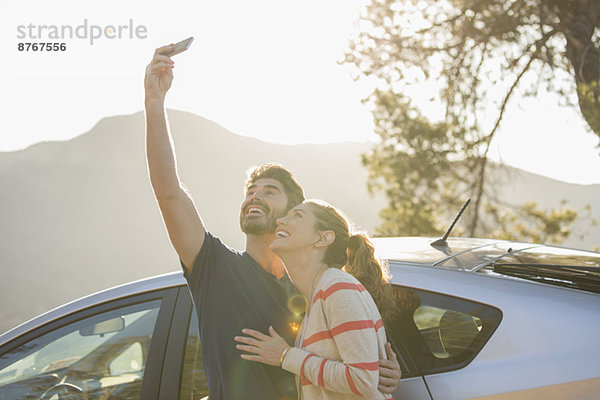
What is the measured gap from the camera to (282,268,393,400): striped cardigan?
1690 millimetres

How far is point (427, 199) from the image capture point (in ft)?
33.6

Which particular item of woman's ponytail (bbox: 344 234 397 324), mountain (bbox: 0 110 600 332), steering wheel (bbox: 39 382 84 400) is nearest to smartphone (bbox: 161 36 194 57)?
woman's ponytail (bbox: 344 234 397 324)

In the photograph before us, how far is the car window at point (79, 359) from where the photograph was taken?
104 inches

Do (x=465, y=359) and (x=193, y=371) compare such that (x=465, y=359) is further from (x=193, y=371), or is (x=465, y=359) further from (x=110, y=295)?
(x=110, y=295)

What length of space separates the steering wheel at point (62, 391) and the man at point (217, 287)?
0.89 metres

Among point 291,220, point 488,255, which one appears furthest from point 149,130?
point 488,255

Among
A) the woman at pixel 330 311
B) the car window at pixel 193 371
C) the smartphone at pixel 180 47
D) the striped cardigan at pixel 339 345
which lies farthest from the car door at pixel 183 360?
the smartphone at pixel 180 47

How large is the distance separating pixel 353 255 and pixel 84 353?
1459 millimetres

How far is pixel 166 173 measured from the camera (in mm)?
2172

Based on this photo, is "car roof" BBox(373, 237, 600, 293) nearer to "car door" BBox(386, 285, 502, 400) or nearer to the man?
"car door" BBox(386, 285, 502, 400)

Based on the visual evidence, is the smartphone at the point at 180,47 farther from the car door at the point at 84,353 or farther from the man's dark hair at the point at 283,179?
the car door at the point at 84,353

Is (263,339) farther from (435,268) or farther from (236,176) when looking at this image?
(236,176)

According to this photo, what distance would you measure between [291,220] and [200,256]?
1.44ft

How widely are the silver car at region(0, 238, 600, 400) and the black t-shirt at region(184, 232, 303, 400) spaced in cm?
38
